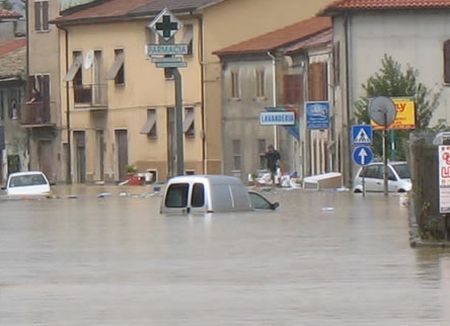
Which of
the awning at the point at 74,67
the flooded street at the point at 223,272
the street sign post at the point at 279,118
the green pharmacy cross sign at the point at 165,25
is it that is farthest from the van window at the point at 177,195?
the awning at the point at 74,67

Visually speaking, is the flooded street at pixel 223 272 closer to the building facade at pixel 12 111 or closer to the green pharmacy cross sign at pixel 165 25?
the green pharmacy cross sign at pixel 165 25

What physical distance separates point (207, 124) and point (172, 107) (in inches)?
90.4

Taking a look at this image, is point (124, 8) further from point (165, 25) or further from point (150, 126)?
point (165, 25)

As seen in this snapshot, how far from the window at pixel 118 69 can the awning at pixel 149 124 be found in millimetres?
2841

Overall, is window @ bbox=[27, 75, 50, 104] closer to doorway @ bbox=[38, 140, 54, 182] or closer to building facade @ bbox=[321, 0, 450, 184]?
doorway @ bbox=[38, 140, 54, 182]

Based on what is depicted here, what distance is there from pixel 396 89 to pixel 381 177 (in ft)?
A: 26.7

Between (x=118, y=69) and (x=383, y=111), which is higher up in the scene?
(x=118, y=69)

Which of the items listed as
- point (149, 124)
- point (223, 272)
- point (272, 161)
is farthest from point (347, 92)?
point (223, 272)

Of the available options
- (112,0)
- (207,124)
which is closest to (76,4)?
(112,0)

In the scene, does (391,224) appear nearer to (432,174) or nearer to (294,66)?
(432,174)

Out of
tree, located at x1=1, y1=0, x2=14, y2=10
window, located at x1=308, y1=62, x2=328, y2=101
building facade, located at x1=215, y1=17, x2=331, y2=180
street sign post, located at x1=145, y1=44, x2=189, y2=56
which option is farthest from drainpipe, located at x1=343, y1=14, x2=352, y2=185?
tree, located at x1=1, y1=0, x2=14, y2=10

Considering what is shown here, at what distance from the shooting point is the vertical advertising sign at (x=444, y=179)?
28031 mm

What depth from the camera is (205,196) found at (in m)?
42.6

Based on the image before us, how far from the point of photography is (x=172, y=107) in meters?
87.4
